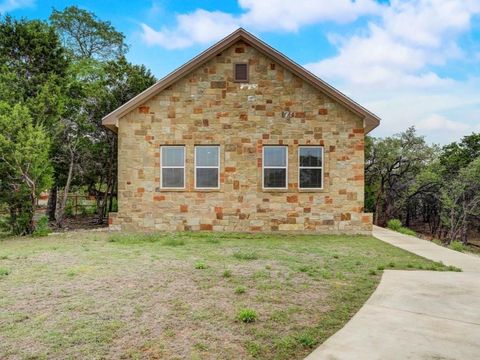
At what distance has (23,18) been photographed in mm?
14266

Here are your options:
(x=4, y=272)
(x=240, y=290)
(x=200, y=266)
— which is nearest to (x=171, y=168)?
(x=200, y=266)

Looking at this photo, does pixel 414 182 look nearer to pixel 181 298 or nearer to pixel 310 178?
pixel 310 178

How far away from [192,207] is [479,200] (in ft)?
60.4

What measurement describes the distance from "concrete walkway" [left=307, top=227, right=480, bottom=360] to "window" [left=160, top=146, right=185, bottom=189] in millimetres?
8759

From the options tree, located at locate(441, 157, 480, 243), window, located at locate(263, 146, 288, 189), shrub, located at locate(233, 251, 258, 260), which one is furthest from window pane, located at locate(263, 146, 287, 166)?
tree, located at locate(441, 157, 480, 243)

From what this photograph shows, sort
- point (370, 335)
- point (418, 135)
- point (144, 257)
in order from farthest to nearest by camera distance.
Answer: point (418, 135), point (144, 257), point (370, 335)

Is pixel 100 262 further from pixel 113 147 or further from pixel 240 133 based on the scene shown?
pixel 113 147

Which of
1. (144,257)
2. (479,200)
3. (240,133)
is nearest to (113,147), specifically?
(240,133)

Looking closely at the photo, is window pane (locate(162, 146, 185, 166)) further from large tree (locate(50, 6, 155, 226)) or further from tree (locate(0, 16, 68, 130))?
large tree (locate(50, 6, 155, 226))

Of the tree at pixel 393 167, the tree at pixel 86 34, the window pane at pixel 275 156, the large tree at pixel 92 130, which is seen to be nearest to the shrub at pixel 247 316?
the window pane at pixel 275 156

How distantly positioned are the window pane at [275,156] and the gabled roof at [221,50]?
8.91 ft

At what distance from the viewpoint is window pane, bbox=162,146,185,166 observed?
13875 mm

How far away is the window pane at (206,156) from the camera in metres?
13.8

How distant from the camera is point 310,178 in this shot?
1378 centimetres
